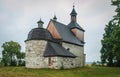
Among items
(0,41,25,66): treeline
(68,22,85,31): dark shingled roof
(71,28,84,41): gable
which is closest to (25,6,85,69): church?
(71,28,84,41): gable

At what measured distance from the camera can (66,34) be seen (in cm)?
6309

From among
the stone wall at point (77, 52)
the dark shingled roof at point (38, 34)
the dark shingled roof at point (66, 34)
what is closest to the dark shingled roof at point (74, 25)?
the dark shingled roof at point (66, 34)

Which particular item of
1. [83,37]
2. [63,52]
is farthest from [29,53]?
[83,37]

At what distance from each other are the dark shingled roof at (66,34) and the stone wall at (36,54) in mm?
7559

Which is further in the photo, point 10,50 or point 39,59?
point 10,50

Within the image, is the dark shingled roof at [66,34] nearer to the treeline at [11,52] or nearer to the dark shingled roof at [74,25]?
the dark shingled roof at [74,25]

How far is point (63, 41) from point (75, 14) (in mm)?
17037

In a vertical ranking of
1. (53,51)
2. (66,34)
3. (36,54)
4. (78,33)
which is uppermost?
(78,33)

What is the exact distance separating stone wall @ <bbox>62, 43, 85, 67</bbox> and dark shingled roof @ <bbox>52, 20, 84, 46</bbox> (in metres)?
1.01

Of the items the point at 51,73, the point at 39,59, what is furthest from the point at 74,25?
the point at 51,73

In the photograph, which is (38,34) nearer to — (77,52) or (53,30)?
(53,30)

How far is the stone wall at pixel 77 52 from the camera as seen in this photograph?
61.9 metres

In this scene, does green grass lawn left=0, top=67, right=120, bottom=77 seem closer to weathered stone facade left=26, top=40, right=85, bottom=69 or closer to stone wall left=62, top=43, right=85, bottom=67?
weathered stone facade left=26, top=40, right=85, bottom=69

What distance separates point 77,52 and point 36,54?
16.0 meters
